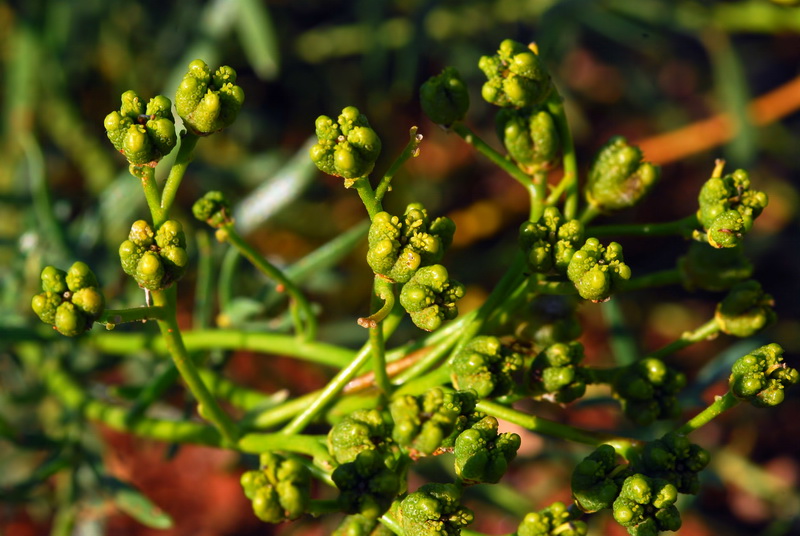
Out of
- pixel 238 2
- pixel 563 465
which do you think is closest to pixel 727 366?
pixel 563 465

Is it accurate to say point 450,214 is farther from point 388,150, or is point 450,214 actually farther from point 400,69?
point 400,69

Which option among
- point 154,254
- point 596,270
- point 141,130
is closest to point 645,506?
point 596,270

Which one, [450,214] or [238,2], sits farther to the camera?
[450,214]

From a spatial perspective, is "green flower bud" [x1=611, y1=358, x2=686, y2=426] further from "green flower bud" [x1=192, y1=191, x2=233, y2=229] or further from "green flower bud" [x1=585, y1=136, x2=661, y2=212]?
"green flower bud" [x1=192, y1=191, x2=233, y2=229]

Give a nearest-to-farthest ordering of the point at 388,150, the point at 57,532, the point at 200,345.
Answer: the point at 200,345, the point at 57,532, the point at 388,150

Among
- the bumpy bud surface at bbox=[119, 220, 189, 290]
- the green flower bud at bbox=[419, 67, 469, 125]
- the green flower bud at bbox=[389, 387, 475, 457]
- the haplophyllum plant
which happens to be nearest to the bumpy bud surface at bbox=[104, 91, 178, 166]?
the haplophyllum plant

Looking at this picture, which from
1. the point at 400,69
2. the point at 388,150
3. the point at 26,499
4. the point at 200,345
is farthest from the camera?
the point at 388,150

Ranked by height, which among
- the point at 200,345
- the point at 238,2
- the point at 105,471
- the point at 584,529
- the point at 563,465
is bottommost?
the point at 563,465
